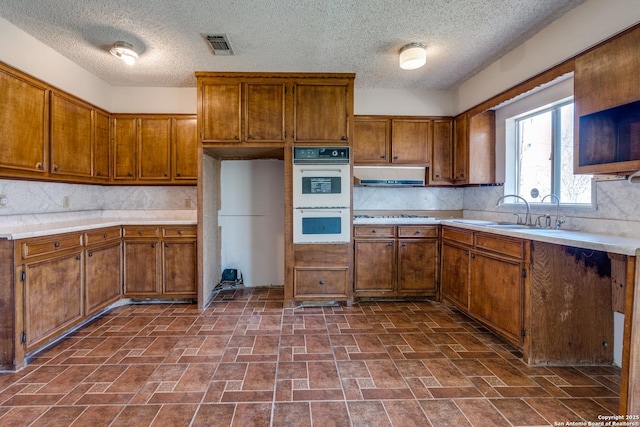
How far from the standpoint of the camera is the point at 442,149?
4.04 meters

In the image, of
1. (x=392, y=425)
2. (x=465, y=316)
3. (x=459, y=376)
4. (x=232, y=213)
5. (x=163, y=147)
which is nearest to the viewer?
(x=392, y=425)

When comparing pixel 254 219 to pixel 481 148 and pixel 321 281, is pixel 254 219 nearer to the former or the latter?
pixel 321 281

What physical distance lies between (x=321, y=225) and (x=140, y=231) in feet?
6.79

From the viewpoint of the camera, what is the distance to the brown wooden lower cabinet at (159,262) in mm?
3520

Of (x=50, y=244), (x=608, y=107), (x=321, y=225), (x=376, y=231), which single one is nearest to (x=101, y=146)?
(x=50, y=244)

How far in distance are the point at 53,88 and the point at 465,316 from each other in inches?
186

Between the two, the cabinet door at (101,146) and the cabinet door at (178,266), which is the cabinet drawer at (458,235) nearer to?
the cabinet door at (178,266)

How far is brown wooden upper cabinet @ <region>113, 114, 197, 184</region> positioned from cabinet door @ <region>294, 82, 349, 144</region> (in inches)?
56.8

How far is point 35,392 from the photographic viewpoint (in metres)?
1.95

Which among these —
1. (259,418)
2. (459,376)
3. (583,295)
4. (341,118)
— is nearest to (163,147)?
(341,118)

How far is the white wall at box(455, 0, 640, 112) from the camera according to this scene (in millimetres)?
2021

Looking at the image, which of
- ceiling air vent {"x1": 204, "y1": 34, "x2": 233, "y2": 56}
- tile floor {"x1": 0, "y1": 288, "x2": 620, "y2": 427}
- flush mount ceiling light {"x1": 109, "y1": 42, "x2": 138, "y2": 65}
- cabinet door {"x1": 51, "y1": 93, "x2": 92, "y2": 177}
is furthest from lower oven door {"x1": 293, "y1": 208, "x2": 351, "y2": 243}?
cabinet door {"x1": 51, "y1": 93, "x2": 92, "y2": 177}

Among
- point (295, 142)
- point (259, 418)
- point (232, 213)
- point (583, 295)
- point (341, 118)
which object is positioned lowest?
point (259, 418)

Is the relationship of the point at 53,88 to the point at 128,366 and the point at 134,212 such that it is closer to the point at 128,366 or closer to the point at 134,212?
the point at 134,212
